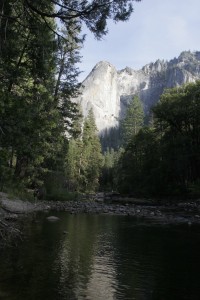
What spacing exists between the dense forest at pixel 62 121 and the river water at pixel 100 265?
2.79m

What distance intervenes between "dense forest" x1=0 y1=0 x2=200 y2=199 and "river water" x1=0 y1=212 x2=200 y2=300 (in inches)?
110

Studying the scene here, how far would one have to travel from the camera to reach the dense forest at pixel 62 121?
9297 millimetres

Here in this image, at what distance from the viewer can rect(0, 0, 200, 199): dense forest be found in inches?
366

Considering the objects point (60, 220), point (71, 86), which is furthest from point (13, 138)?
point (71, 86)

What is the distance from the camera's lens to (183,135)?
44625mm

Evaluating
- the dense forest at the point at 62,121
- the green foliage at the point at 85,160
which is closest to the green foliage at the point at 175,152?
the dense forest at the point at 62,121

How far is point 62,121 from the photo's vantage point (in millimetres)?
30312

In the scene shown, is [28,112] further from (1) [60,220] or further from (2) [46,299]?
Answer: (1) [60,220]

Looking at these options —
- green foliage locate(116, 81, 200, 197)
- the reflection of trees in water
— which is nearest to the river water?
the reflection of trees in water

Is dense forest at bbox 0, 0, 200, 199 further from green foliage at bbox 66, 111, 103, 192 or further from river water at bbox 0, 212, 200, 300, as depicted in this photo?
river water at bbox 0, 212, 200, 300

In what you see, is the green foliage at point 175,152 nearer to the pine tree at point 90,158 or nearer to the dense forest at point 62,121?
the dense forest at point 62,121

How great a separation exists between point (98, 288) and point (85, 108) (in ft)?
631

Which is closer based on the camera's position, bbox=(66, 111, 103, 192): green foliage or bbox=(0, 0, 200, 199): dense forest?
bbox=(0, 0, 200, 199): dense forest

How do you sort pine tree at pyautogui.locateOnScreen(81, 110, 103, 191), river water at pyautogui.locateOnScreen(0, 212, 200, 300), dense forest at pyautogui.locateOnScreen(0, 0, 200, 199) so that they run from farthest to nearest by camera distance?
pine tree at pyautogui.locateOnScreen(81, 110, 103, 191) → dense forest at pyautogui.locateOnScreen(0, 0, 200, 199) → river water at pyautogui.locateOnScreen(0, 212, 200, 300)
